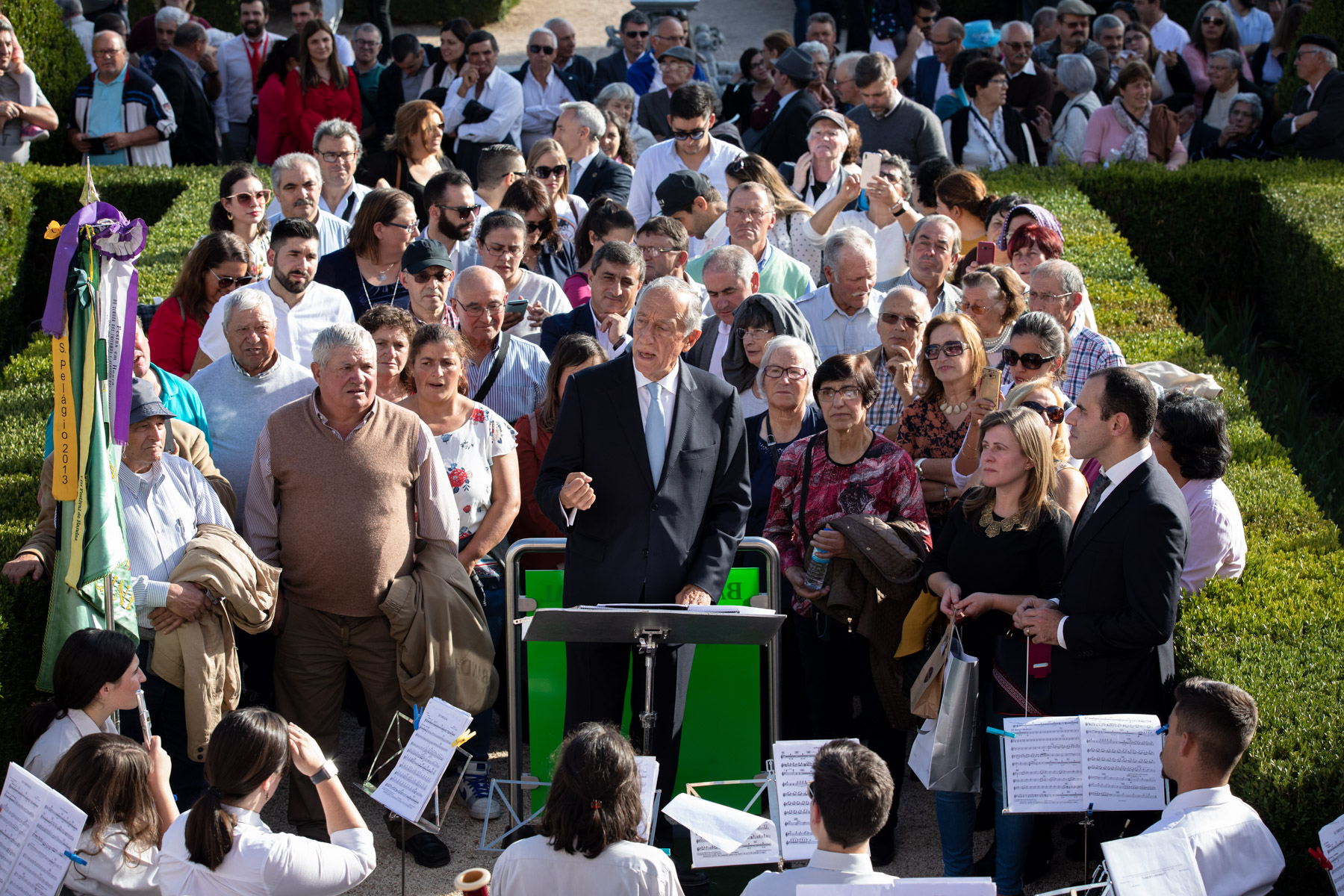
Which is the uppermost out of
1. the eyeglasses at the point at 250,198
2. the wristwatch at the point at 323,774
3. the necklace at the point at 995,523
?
the eyeglasses at the point at 250,198

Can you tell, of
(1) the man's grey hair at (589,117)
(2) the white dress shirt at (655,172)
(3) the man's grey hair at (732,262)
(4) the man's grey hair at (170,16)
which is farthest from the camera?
(4) the man's grey hair at (170,16)

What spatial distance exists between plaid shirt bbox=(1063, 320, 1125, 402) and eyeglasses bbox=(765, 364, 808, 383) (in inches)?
63.5

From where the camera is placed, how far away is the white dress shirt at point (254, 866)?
4.12 metres

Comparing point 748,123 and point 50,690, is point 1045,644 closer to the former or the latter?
point 50,690

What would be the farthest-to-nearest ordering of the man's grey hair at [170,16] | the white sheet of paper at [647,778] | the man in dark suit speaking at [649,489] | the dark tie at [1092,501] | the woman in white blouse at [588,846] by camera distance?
the man's grey hair at [170,16]
the man in dark suit speaking at [649,489]
the dark tie at [1092,501]
the white sheet of paper at [647,778]
the woman in white blouse at [588,846]

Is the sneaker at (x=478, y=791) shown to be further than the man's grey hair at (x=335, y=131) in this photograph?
No

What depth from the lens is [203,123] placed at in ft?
45.5

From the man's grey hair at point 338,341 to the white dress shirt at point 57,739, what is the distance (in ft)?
5.30

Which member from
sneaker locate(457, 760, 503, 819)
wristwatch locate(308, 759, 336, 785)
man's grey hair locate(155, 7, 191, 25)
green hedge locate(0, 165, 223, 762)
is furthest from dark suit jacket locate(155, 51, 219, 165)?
wristwatch locate(308, 759, 336, 785)

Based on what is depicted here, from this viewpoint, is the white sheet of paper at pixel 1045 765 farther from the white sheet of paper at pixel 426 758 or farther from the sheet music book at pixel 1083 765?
the white sheet of paper at pixel 426 758

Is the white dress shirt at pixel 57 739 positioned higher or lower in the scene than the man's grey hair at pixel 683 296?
lower

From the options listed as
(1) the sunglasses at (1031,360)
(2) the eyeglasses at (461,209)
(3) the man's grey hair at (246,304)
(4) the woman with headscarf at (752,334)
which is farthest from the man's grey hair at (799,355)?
(2) the eyeglasses at (461,209)

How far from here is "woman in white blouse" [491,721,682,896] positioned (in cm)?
398

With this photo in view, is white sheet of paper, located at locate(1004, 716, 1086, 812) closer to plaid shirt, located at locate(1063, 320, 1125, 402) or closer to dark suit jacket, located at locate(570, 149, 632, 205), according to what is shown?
plaid shirt, located at locate(1063, 320, 1125, 402)
